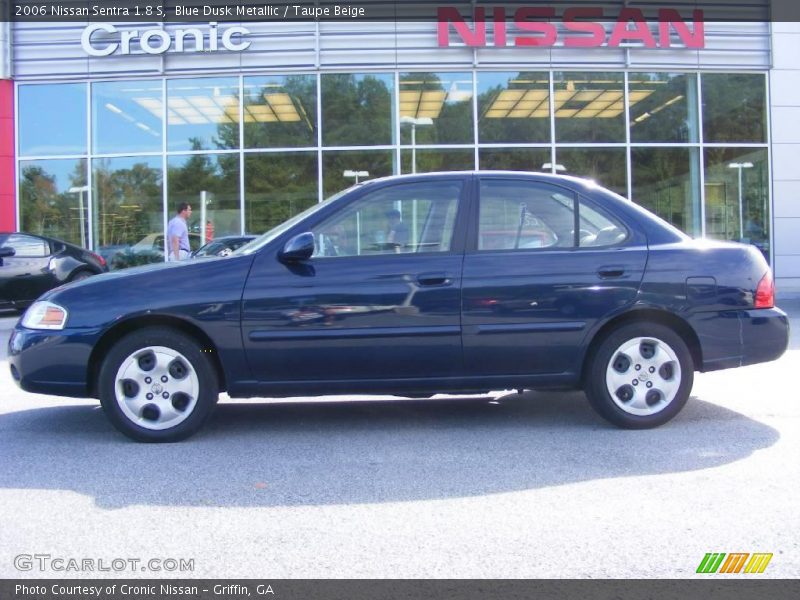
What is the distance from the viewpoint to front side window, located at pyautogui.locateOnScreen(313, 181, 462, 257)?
5148 millimetres

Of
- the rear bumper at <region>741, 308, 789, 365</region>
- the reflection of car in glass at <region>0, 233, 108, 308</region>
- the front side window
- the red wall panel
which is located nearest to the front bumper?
the front side window

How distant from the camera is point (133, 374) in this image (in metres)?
4.96

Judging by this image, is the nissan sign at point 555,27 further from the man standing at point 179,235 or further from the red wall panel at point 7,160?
the red wall panel at point 7,160

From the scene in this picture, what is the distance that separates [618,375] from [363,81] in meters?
12.4

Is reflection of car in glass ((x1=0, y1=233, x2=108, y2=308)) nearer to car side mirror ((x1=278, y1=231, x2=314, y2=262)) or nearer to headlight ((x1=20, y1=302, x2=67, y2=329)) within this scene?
headlight ((x1=20, y1=302, x2=67, y2=329))

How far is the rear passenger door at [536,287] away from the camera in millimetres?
5074

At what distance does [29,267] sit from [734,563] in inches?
476

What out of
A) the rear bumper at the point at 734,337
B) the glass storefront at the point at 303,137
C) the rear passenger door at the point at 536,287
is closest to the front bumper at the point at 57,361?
the rear passenger door at the point at 536,287

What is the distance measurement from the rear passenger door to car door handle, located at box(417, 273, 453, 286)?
12 centimetres

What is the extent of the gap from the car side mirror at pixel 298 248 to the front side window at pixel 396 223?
0.49 feet
